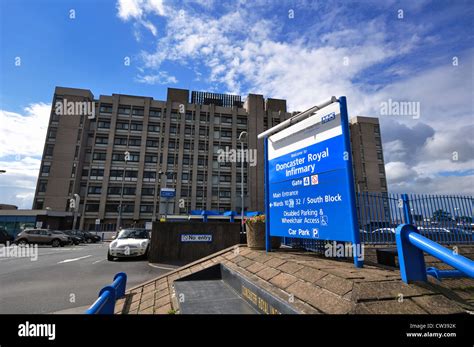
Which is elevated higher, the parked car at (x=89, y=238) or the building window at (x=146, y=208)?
the building window at (x=146, y=208)

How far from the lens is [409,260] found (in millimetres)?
2465

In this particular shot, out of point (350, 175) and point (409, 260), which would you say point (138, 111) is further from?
point (409, 260)

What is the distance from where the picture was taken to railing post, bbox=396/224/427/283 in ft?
7.95

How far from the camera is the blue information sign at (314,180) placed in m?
3.75

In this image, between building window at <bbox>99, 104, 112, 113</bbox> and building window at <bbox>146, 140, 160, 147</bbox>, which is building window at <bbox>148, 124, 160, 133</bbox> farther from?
building window at <bbox>99, 104, 112, 113</bbox>

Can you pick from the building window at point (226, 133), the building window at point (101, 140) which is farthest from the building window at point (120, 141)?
the building window at point (226, 133)

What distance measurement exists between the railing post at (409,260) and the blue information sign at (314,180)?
926 millimetres

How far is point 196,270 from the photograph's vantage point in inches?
196

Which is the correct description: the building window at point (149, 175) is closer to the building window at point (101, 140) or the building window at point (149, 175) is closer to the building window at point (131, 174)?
the building window at point (131, 174)

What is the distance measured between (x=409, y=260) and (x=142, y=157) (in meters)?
47.6

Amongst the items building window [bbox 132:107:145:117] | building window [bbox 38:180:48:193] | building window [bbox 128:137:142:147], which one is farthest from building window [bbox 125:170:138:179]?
building window [bbox 38:180:48:193]

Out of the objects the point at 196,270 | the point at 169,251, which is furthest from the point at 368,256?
the point at 169,251

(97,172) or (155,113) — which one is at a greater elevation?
(155,113)

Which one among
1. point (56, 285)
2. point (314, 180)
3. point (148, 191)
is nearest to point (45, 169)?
point (148, 191)
